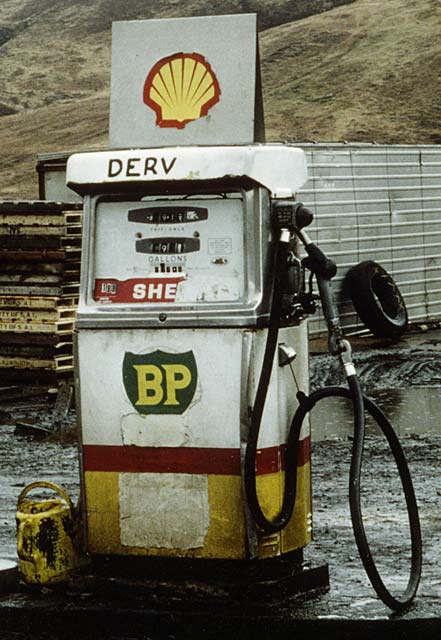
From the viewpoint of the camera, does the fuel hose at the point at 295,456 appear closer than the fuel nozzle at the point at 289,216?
Yes

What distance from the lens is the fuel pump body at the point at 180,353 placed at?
245 inches

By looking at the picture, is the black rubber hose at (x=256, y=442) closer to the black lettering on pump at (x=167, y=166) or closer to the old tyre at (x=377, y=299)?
the black lettering on pump at (x=167, y=166)

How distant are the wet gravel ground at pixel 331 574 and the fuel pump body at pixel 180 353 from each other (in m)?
0.27

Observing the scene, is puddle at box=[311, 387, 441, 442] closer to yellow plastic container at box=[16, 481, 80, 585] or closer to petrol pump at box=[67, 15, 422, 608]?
yellow plastic container at box=[16, 481, 80, 585]

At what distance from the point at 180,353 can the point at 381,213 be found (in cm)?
1384

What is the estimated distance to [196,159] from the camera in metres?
6.23

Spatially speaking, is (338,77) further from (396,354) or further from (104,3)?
(396,354)

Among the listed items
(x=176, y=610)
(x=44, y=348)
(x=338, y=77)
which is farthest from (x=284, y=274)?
(x=338, y=77)

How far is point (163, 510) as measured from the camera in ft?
20.9

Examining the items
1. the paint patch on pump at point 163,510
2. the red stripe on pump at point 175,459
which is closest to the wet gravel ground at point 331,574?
the paint patch on pump at point 163,510

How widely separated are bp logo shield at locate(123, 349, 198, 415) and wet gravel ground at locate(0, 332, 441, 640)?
836mm

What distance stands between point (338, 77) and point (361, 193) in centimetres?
3467

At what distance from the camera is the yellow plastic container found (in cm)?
660

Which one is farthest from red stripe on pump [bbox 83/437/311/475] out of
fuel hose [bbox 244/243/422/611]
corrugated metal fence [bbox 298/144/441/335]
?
corrugated metal fence [bbox 298/144/441/335]
